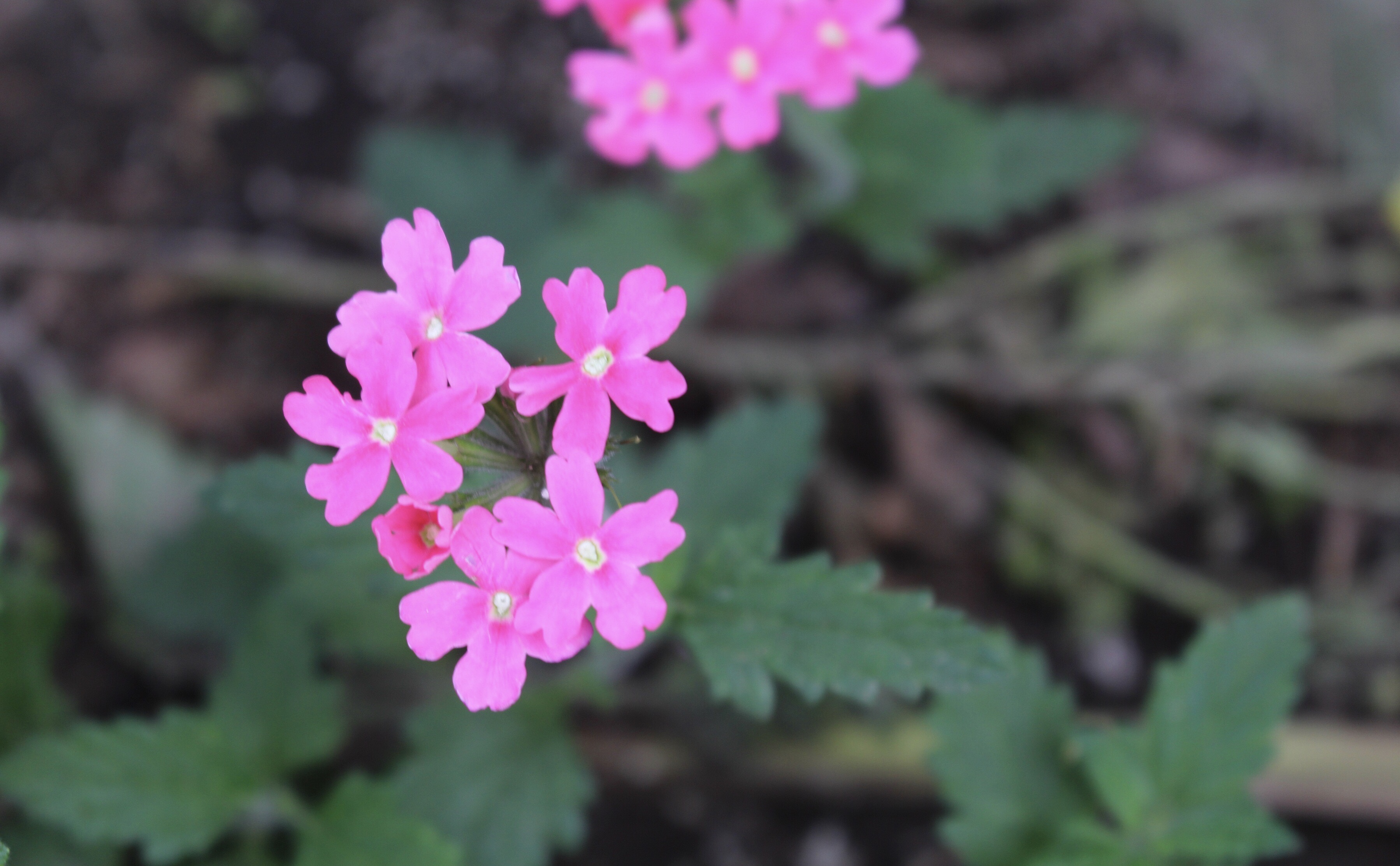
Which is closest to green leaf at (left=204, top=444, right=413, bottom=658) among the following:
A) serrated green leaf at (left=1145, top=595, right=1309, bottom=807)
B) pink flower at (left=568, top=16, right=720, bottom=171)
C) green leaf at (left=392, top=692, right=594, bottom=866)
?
green leaf at (left=392, top=692, right=594, bottom=866)

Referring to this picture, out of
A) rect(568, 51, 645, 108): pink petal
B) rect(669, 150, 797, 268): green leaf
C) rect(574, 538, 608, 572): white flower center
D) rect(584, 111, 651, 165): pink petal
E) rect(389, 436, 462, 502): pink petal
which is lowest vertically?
rect(574, 538, 608, 572): white flower center

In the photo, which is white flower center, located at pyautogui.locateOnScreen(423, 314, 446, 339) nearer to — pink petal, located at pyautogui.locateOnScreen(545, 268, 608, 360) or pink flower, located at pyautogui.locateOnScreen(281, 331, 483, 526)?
pink flower, located at pyautogui.locateOnScreen(281, 331, 483, 526)

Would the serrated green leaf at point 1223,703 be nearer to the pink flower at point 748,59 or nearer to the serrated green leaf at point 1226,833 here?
the serrated green leaf at point 1226,833

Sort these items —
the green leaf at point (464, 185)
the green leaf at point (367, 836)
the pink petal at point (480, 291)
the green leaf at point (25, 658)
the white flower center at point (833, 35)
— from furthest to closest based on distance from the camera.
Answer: the green leaf at point (464, 185) < the green leaf at point (25, 658) < the white flower center at point (833, 35) < the green leaf at point (367, 836) < the pink petal at point (480, 291)

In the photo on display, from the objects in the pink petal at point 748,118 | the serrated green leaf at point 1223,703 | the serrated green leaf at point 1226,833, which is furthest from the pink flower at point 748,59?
the serrated green leaf at point 1226,833

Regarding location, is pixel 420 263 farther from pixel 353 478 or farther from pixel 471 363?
pixel 353 478
